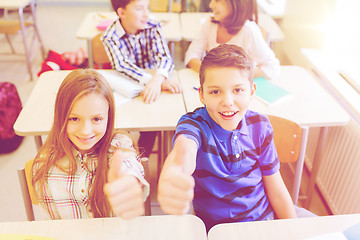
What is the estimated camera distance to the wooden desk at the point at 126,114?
1627 mm

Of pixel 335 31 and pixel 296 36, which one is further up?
pixel 335 31

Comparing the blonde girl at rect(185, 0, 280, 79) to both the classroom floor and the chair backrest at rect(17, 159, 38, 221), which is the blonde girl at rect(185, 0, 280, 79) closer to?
the classroom floor

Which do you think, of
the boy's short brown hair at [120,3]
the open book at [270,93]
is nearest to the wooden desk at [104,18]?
the boy's short brown hair at [120,3]

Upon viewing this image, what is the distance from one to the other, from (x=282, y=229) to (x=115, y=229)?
532 mm

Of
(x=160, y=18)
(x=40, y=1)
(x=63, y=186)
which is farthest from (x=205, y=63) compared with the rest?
(x=40, y=1)

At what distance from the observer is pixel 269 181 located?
4.29ft

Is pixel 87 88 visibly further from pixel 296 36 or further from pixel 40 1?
pixel 40 1

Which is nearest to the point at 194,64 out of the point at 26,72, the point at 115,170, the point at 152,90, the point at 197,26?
the point at 152,90

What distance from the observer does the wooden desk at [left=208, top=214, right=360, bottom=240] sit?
104 centimetres

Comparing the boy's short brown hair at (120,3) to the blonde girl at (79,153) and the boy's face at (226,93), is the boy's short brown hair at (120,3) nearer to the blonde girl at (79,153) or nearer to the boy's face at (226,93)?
the blonde girl at (79,153)

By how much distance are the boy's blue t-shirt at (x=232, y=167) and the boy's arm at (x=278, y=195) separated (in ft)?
0.08

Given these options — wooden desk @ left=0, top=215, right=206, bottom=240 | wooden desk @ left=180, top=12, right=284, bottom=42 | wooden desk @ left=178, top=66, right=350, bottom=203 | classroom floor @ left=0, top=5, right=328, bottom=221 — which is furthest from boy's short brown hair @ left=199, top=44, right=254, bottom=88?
wooden desk @ left=180, top=12, right=284, bottom=42

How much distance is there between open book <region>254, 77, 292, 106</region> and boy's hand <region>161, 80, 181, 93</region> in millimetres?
451

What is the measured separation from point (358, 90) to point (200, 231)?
1.44m
